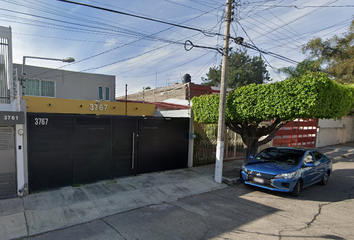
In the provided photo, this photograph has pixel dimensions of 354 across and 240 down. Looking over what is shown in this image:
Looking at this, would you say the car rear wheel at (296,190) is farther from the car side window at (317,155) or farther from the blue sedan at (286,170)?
the car side window at (317,155)

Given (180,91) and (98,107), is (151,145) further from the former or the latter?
(180,91)

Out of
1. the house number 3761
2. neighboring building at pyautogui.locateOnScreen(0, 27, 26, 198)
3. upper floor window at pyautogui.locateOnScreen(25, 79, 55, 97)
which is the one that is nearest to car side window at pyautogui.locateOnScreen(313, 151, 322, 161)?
neighboring building at pyautogui.locateOnScreen(0, 27, 26, 198)

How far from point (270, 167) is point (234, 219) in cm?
264

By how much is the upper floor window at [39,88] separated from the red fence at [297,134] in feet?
52.5

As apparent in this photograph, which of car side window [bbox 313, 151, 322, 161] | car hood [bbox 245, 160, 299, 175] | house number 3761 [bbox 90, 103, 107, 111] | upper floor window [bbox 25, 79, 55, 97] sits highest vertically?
upper floor window [bbox 25, 79, 55, 97]

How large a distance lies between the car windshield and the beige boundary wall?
12980 mm

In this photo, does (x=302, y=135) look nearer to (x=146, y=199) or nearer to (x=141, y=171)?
(x=141, y=171)

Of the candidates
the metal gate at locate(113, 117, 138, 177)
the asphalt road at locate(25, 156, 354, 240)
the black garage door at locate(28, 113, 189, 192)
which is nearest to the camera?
the asphalt road at locate(25, 156, 354, 240)

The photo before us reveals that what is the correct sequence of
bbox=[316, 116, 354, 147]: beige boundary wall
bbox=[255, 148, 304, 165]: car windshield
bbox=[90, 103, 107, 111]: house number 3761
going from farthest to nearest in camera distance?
bbox=[316, 116, 354, 147]: beige boundary wall, bbox=[90, 103, 107, 111]: house number 3761, bbox=[255, 148, 304, 165]: car windshield

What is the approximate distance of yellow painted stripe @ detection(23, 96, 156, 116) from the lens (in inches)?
491

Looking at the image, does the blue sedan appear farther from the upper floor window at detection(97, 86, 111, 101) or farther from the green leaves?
the upper floor window at detection(97, 86, 111, 101)

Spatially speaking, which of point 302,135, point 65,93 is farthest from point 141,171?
point 302,135

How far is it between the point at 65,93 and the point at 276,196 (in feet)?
50.1

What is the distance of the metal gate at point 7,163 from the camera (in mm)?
5641
